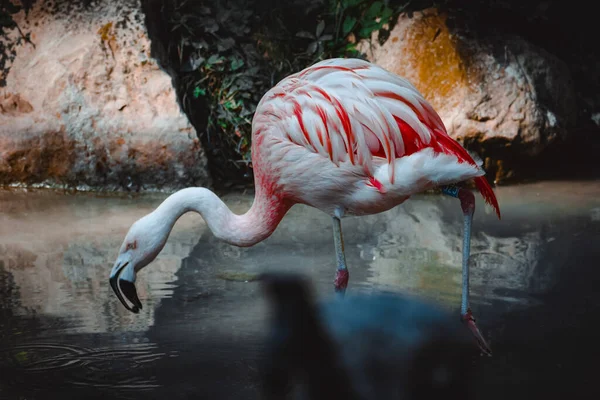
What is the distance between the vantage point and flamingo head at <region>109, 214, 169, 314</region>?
279 cm

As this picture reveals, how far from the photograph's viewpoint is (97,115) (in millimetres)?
5273

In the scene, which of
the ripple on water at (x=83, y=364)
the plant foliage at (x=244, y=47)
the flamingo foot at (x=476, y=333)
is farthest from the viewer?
the plant foliage at (x=244, y=47)

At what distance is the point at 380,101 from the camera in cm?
286

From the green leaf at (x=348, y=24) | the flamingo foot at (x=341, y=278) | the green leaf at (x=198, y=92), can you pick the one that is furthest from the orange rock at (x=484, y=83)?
the flamingo foot at (x=341, y=278)

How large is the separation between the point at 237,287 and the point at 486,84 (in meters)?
2.73

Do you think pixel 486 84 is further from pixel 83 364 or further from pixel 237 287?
pixel 83 364

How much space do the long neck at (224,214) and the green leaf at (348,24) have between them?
2981 mm

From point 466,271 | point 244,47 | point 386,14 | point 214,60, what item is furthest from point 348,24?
point 466,271

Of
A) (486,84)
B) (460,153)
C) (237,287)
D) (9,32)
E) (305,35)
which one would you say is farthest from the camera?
(305,35)

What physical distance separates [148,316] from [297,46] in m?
3.44

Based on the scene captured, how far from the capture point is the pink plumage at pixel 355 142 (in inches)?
110

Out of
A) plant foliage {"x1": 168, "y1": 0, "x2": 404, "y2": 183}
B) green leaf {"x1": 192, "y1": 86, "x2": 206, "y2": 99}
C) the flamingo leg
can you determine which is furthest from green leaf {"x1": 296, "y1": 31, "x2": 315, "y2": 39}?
the flamingo leg

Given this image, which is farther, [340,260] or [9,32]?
[9,32]

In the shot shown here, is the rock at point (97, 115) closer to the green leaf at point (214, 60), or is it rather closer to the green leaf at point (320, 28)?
the green leaf at point (214, 60)
